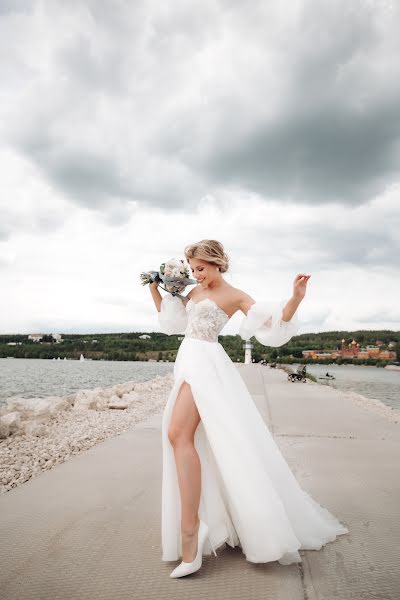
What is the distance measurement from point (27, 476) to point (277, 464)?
2.76m

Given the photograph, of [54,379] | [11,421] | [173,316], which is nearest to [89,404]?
[11,421]

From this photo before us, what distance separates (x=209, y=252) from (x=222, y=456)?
4.09 ft

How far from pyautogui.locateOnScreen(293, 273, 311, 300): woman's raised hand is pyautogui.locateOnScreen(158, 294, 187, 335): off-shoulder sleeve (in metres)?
0.85

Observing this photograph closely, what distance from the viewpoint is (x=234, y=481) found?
2260 mm

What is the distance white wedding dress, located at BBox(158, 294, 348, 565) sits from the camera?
223cm

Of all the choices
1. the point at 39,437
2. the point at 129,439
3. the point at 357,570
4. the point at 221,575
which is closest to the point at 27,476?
the point at 129,439

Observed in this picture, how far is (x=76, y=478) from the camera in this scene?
3.79 m

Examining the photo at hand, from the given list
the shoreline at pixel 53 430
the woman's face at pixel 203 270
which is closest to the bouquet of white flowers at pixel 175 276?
the woman's face at pixel 203 270

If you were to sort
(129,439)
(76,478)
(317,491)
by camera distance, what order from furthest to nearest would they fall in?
(129,439), (76,478), (317,491)

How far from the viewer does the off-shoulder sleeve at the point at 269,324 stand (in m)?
2.58

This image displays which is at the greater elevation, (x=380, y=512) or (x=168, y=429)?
(x=168, y=429)

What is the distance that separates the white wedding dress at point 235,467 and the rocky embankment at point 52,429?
2.25 m

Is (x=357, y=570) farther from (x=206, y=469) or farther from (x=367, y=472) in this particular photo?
(x=367, y=472)

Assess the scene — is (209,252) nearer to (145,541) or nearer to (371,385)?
(145,541)
